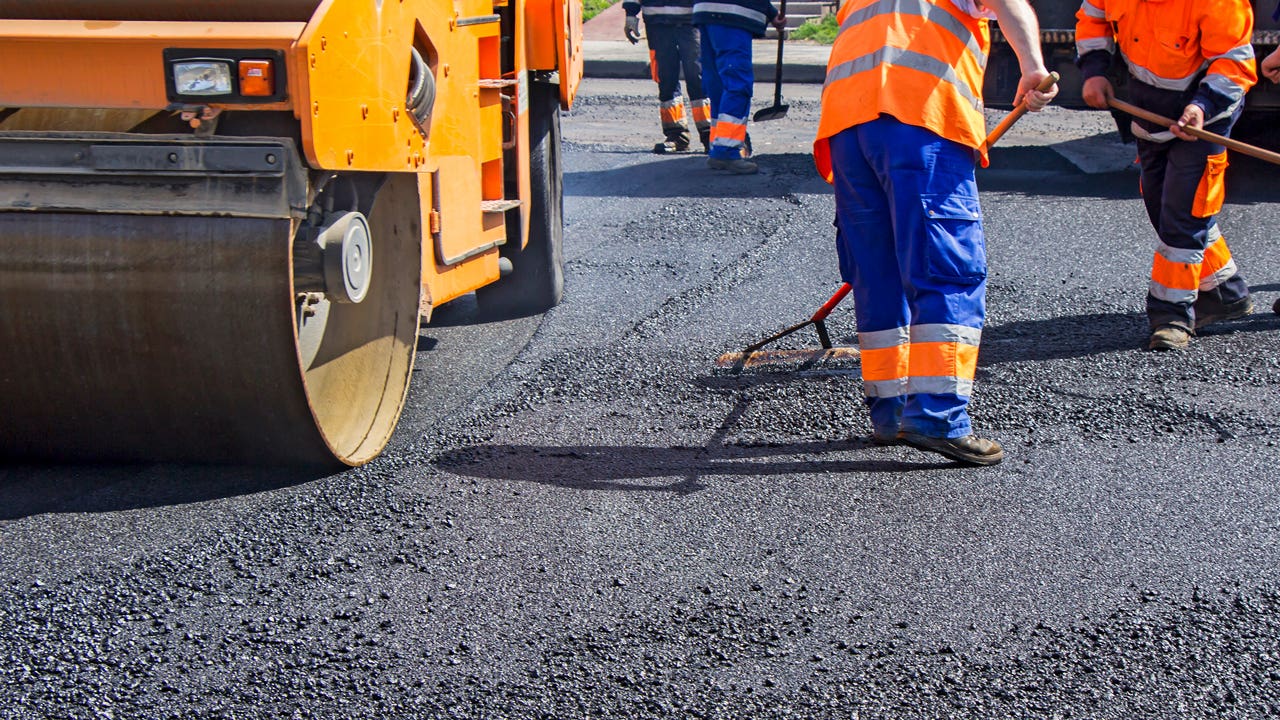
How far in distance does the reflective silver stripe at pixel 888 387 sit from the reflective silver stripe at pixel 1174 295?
158cm

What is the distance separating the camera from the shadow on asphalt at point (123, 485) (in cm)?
330

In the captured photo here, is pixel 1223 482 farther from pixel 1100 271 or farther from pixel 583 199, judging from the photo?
pixel 583 199

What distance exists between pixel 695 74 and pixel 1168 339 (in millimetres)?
5203

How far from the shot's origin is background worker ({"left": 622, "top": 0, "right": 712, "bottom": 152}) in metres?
9.04

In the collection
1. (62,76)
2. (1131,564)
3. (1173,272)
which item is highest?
(62,76)

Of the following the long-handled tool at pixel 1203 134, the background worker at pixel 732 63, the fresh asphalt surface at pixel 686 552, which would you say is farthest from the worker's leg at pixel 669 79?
the long-handled tool at pixel 1203 134

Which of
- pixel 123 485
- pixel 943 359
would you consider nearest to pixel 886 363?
→ pixel 943 359

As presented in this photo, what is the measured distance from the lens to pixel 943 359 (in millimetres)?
3604

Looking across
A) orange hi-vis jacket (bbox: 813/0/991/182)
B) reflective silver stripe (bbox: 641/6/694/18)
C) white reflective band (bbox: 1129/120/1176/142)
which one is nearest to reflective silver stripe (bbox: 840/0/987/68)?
orange hi-vis jacket (bbox: 813/0/991/182)

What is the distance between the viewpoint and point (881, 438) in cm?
375

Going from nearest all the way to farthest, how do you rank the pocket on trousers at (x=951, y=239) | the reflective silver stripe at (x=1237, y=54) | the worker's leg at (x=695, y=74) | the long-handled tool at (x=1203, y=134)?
1. the pocket on trousers at (x=951, y=239)
2. the long-handled tool at (x=1203, y=134)
3. the reflective silver stripe at (x=1237, y=54)
4. the worker's leg at (x=695, y=74)

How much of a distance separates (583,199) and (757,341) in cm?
304

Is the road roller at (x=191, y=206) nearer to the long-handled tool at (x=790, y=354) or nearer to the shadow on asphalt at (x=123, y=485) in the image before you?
the shadow on asphalt at (x=123, y=485)

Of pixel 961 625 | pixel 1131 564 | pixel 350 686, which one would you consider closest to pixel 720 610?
pixel 961 625
